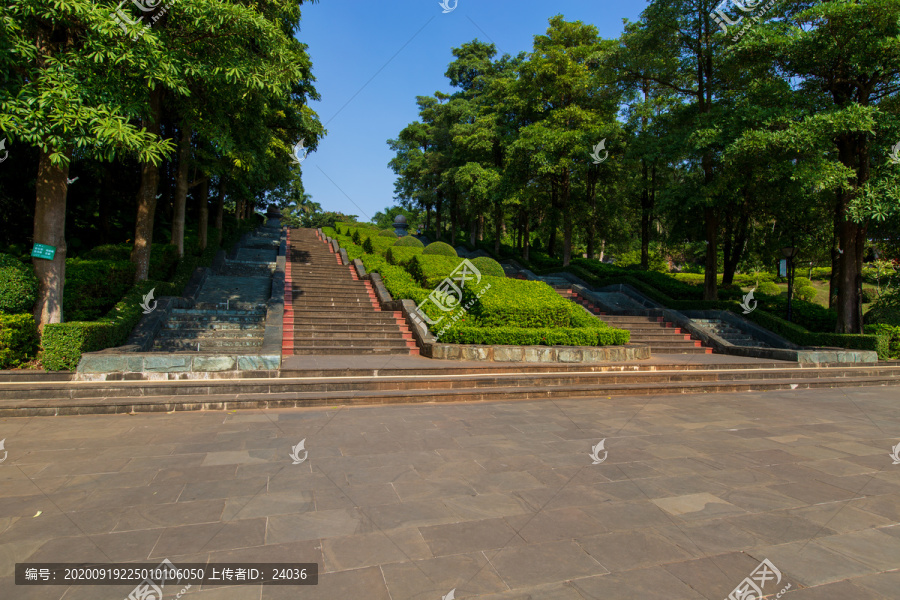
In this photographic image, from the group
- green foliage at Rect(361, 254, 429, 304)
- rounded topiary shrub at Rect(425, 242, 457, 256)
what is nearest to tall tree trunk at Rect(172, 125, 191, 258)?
green foliage at Rect(361, 254, 429, 304)

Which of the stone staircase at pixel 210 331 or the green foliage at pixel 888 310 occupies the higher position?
the green foliage at pixel 888 310

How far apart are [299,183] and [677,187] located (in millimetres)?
31760

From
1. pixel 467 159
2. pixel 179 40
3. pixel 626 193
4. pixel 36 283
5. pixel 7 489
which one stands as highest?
pixel 467 159

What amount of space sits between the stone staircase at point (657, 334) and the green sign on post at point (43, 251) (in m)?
14.0

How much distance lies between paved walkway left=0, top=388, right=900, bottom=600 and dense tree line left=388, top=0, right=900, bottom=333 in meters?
9.56

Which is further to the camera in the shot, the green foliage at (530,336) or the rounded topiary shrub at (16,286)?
the green foliage at (530,336)

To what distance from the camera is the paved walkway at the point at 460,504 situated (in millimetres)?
2912

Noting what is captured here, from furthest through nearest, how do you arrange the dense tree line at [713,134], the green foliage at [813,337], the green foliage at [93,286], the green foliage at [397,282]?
the green foliage at [397,282]
the green foliage at [813,337]
the dense tree line at [713,134]
the green foliage at [93,286]

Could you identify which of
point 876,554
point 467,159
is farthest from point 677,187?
point 876,554

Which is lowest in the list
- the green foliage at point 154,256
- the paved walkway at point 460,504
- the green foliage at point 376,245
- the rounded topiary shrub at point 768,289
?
the paved walkway at point 460,504

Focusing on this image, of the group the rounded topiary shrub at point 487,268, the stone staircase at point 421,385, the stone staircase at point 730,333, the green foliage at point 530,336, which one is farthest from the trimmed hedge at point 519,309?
the stone staircase at point 730,333

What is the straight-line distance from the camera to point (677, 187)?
669 inches

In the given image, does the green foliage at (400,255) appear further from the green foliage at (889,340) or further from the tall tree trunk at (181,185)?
the green foliage at (889,340)

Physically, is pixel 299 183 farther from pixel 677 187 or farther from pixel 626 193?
pixel 677 187
